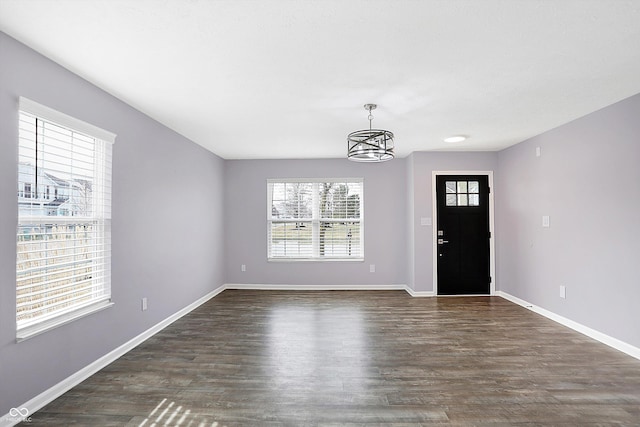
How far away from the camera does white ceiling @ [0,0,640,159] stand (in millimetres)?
1808

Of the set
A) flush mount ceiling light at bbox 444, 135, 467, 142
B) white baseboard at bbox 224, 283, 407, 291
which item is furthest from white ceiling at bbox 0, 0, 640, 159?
white baseboard at bbox 224, 283, 407, 291

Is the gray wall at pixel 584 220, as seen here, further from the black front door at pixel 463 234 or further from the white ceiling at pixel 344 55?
the black front door at pixel 463 234

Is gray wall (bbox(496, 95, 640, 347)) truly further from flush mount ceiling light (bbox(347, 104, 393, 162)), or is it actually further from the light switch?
flush mount ceiling light (bbox(347, 104, 393, 162))

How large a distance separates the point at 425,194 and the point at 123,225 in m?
4.43

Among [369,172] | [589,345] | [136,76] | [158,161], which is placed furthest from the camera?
[369,172]

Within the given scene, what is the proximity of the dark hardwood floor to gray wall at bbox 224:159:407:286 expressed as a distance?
5.87 feet

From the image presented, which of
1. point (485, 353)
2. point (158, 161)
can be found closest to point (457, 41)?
point (485, 353)

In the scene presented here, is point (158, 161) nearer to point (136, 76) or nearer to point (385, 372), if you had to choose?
point (136, 76)

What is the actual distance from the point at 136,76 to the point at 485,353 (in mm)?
4041

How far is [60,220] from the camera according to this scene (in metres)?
2.52

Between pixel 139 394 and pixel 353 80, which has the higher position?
pixel 353 80

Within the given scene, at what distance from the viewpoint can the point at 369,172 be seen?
6.05 meters

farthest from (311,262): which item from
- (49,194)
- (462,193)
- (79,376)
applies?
(49,194)

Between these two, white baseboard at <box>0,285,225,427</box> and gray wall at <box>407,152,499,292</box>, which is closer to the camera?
white baseboard at <box>0,285,225,427</box>
